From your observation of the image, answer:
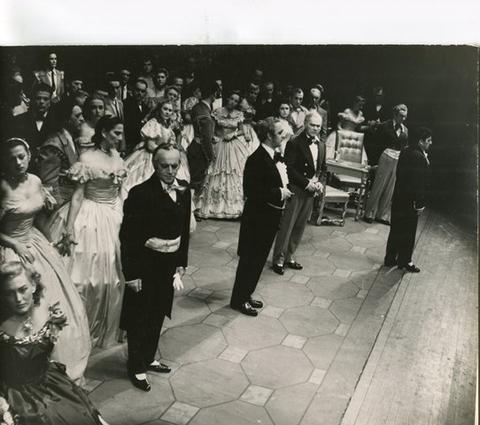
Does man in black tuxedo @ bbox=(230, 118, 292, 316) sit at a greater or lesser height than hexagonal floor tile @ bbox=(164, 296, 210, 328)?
greater

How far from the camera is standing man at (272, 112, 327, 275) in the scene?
10.5 feet

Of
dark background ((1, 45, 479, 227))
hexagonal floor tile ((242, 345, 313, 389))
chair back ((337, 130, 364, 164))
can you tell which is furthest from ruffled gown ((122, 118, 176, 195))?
hexagonal floor tile ((242, 345, 313, 389))

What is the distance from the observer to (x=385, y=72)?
104 inches

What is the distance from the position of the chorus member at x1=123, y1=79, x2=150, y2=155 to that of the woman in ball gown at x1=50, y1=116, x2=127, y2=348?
6cm

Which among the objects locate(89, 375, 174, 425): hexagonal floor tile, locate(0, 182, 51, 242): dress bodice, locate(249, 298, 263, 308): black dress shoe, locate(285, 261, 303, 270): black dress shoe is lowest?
locate(89, 375, 174, 425): hexagonal floor tile

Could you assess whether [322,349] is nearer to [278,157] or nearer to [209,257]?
[209,257]

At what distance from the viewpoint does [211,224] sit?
378 centimetres

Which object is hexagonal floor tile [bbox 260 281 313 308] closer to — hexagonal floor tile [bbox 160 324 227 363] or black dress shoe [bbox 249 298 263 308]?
black dress shoe [bbox 249 298 263 308]

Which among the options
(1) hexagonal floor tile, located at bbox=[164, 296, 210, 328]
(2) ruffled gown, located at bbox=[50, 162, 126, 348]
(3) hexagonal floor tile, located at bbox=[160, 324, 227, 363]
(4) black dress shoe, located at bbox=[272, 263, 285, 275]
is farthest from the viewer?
(4) black dress shoe, located at bbox=[272, 263, 285, 275]

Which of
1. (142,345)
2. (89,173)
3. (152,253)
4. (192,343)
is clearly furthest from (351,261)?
(89,173)

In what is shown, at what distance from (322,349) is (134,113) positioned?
1.60 metres

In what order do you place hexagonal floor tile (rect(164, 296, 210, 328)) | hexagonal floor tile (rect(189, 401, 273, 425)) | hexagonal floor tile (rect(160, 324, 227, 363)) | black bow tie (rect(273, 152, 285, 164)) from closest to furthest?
hexagonal floor tile (rect(189, 401, 273, 425))
hexagonal floor tile (rect(160, 324, 227, 363))
black bow tie (rect(273, 152, 285, 164))
hexagonal floor tile (rect(164, 296, 210, 328))

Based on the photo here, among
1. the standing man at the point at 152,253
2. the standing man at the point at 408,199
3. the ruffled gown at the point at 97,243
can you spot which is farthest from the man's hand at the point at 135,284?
the standing man at the point at 408,199

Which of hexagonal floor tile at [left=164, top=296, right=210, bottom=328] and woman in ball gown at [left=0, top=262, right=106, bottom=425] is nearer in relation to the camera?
woman in ball gown at [left=0, top=262, right=106, bottom=425]
